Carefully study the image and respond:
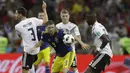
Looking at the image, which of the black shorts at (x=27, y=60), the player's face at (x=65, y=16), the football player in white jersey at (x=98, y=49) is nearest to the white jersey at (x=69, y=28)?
the player's face at (x=65, y=16)

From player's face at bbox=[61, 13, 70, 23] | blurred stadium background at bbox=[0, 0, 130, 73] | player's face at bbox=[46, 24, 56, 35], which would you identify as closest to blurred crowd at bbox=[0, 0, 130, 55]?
blurred stadium background at bbox=[0, 0, 130, 73]

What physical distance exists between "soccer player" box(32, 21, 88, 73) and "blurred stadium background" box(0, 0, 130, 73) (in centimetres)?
501

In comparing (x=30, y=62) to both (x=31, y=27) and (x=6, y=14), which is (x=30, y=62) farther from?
(x=6, y=14)

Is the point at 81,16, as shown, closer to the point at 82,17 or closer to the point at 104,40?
the point at 82,17

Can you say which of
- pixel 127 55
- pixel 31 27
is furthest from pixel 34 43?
pixel 127 55

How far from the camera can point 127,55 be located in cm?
1917

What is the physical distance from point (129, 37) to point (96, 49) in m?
8.32

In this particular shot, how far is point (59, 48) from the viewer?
14.9 metres

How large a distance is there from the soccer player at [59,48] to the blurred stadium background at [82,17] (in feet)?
16.4

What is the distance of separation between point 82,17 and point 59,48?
763 centimetres

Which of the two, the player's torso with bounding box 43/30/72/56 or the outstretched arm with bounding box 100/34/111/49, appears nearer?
the outstretched arm with bounding box 100/34/111/49

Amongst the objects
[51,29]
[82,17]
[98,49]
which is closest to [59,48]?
[51,29]

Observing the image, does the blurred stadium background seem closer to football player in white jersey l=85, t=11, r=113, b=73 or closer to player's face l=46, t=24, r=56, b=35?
player's face l=46, t=24, r=56, b=35

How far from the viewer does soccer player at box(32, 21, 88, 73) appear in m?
14.8
